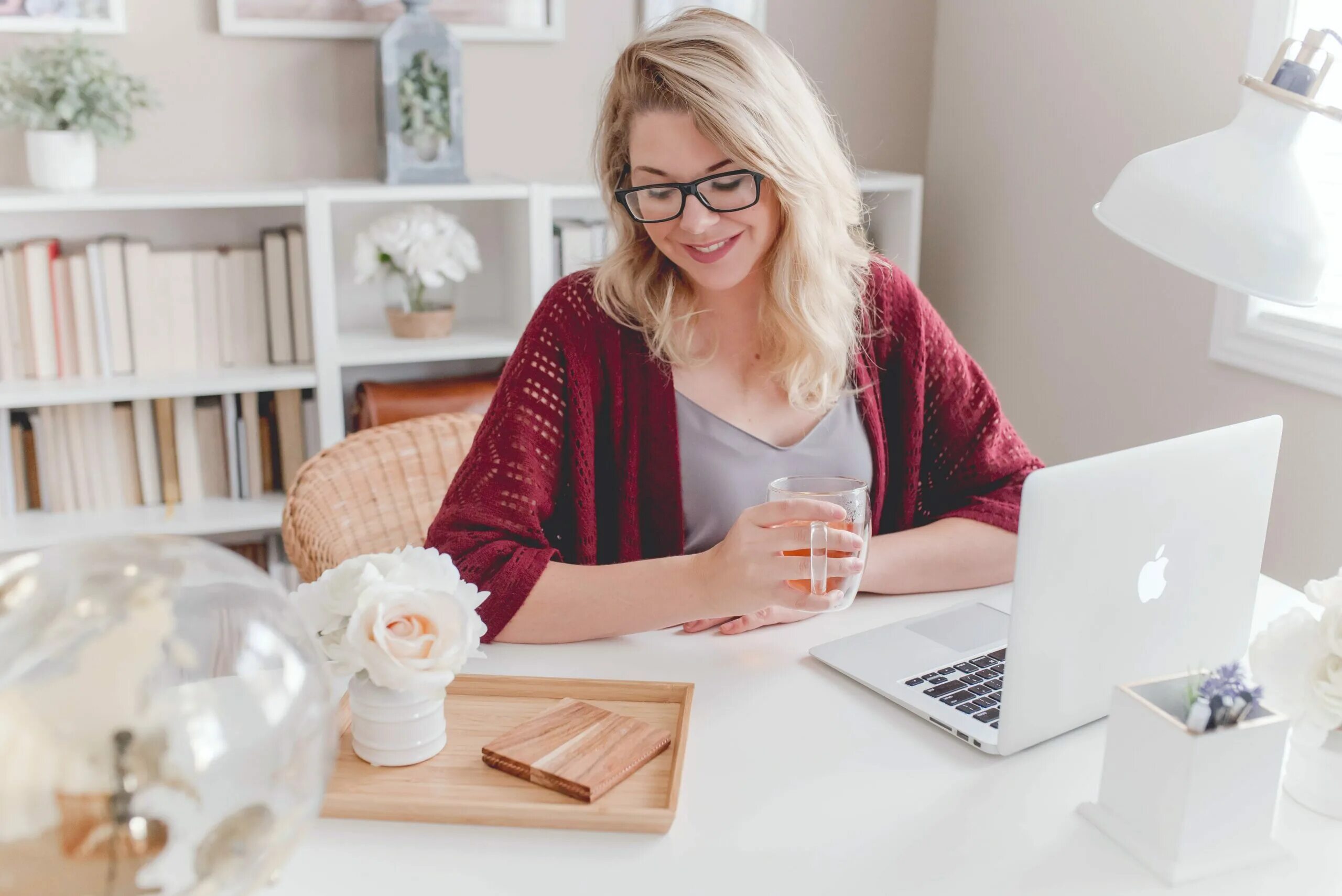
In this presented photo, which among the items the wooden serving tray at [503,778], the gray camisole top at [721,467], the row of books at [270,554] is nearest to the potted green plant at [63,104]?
the row of books at [270,554]

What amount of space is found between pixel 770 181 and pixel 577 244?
1.32 meters

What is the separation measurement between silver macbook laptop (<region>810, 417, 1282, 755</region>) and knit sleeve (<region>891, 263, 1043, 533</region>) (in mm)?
463

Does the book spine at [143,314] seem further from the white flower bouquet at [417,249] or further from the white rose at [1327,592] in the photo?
the white rose at [1327,592]

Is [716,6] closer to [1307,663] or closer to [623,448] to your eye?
[623,448]

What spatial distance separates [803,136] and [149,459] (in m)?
1.80

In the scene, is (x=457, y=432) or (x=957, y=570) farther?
(x=457, y=432)

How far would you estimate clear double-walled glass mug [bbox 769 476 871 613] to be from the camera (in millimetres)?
1078

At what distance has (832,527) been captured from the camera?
42.6 inches

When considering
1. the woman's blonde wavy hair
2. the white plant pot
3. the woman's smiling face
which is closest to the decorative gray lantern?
the woman's blonde wavy hair

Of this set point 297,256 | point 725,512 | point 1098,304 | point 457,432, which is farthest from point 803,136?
point 297,256

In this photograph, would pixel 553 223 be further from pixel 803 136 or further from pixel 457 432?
pixel 803 136

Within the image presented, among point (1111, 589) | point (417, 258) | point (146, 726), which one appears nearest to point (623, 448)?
point (1111, 589)

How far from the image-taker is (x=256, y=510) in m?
2.63

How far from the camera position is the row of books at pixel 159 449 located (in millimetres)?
2551
